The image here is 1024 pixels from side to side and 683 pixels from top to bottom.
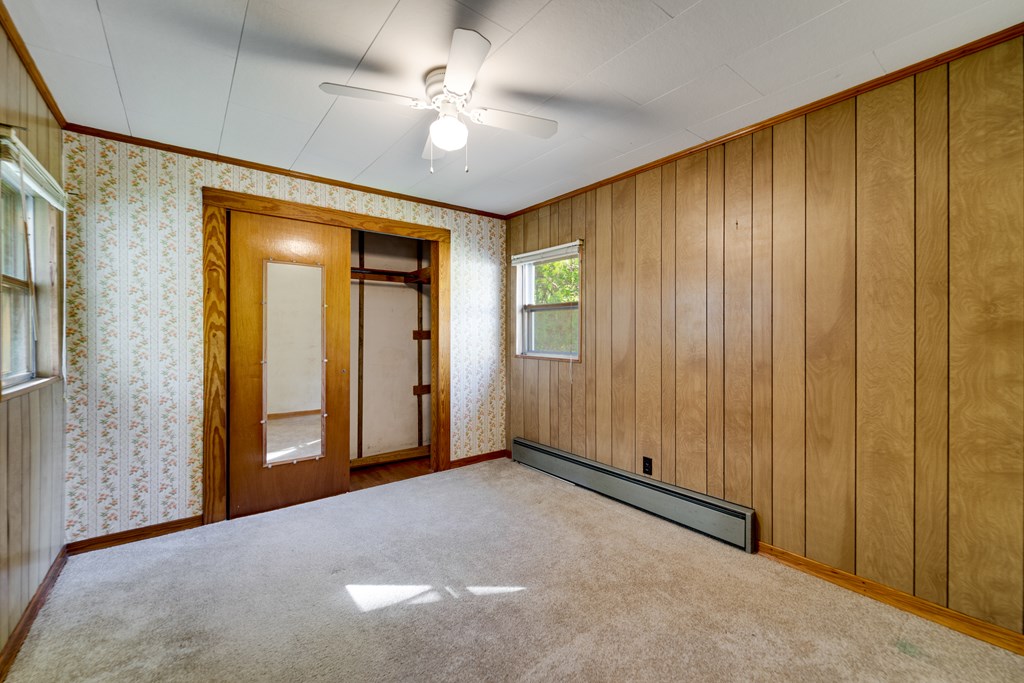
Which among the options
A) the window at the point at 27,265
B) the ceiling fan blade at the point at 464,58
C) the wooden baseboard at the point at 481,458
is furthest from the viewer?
the wooden baseboard at the point at 481,458

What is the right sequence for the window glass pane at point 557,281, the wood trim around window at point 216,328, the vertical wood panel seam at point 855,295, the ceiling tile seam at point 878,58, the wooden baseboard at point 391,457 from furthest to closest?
the wooden baseboard at point 391,457
the window glass pane at point 557,281
the wood trim around window at point 216,328
the vertical wood panel seam at point 855,295
the ceiling tile seam at point 878,58

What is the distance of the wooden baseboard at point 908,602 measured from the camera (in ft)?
5.92

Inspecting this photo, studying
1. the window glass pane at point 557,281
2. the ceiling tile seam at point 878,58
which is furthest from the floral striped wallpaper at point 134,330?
the ceiling tile seam at point 878,58

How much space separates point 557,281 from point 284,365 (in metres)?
2.44

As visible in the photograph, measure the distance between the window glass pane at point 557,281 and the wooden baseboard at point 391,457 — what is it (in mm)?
2080

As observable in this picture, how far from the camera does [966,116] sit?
191 centimetres

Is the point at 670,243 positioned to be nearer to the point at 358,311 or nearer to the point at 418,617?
the point at 418,617

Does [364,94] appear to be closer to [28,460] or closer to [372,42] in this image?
[372,42]

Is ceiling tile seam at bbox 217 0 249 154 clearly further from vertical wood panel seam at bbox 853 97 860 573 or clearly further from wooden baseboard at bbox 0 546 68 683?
vertical wood panel seam at bbox 853 97 860 573

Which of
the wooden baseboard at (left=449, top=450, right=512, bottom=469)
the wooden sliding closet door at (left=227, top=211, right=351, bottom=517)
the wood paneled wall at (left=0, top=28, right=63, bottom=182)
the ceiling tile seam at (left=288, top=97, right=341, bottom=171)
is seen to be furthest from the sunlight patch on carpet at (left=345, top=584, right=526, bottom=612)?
the ceiling tile seam at (left=288, top=97, right=341, bottom=171)

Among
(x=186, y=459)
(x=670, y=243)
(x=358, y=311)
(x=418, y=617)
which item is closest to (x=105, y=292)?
(x=186, y=459)

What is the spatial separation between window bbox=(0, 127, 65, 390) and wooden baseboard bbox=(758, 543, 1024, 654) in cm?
380

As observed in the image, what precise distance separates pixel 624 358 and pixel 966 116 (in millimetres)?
Answer: 2186

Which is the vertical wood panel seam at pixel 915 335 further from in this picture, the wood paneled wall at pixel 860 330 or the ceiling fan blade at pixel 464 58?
the ceiling fan blade at pixel 464 58
